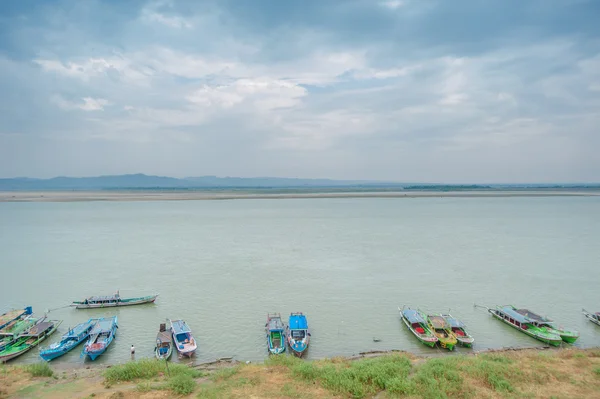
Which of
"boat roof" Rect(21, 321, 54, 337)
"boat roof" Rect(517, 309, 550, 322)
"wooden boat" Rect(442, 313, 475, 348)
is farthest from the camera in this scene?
"boat roof" Rect(517, 309, 550, 322)

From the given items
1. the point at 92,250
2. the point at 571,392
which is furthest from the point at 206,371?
the point at 92,250

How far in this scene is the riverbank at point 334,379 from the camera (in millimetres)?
14367

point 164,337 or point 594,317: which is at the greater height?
point 594,317

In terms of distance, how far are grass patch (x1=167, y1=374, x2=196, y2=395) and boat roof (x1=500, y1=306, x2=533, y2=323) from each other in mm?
18513

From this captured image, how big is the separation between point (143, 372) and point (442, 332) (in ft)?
49.9

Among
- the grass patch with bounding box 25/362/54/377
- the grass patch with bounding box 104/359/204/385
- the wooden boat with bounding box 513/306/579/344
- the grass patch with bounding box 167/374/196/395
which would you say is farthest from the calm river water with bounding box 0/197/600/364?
the grass patch with bounding box 167/374/196/395

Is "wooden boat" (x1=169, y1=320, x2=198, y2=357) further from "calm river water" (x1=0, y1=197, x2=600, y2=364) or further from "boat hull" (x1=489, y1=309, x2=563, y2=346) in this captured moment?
"boat hull" (x1=489, y1=309, x2=563, y2=346)

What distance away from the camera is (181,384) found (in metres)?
14.8

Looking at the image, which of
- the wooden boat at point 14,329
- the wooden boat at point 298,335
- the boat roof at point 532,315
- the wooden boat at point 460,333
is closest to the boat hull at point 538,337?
the boat roof at point 532,315

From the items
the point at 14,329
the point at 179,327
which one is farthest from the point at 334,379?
the point at 14,329

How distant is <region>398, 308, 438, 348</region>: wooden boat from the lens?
20500 millimetres

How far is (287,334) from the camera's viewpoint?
68.5 ft

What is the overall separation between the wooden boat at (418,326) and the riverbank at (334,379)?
282 centimetres

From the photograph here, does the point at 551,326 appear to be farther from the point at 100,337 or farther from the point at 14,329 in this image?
the point at 14,329
